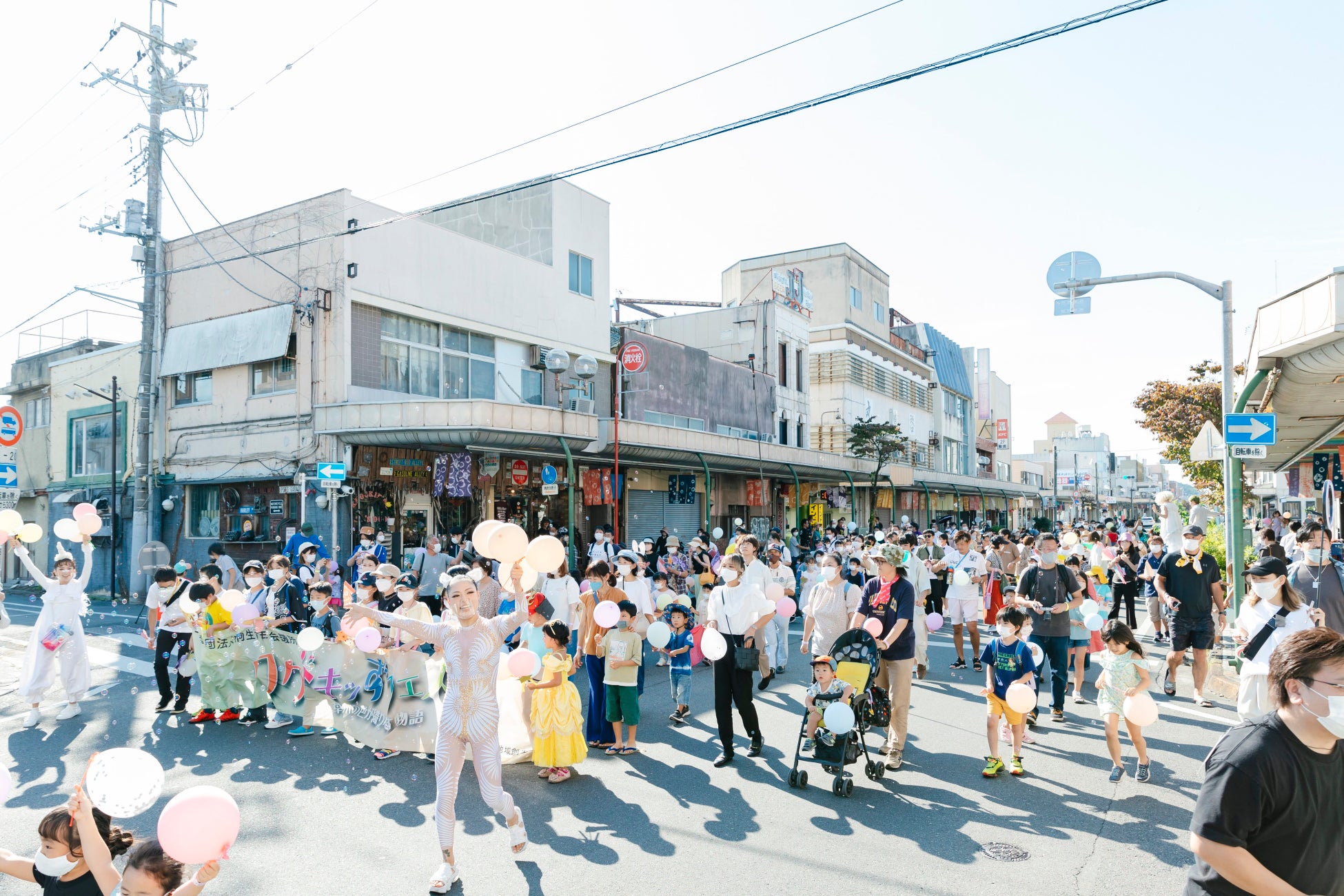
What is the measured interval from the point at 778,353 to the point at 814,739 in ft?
98.0

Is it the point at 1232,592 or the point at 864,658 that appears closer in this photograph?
the point at 864,658

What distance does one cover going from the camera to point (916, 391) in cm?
5075

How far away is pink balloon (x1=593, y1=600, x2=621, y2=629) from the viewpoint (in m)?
7.21

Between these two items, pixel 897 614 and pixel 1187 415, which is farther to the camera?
pixel 1187 415

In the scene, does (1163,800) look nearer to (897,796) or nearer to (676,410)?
(897,796)

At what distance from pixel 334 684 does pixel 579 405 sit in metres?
16.7

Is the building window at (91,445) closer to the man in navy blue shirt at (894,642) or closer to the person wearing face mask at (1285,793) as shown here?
the man in navy blue shirt at (894,642)

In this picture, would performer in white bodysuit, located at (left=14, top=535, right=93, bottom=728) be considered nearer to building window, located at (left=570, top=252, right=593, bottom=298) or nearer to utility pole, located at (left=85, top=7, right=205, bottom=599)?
utility pole, located at (left=85, top=7, right=205, bottom=599)

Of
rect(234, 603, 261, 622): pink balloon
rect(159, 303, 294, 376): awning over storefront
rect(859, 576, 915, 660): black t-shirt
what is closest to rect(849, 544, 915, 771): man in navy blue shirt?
rect(859, 576, 915, 660): black t-shirt

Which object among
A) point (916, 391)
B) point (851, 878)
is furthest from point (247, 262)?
point (916, 391)

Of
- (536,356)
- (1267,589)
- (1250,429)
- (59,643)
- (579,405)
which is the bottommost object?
(59,643)

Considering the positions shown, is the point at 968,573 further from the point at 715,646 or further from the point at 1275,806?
the point at 1275,806

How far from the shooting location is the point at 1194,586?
856 centimetres

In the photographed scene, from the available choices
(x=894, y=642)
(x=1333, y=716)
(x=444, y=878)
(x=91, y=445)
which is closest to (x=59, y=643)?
(x=444, y=878)
